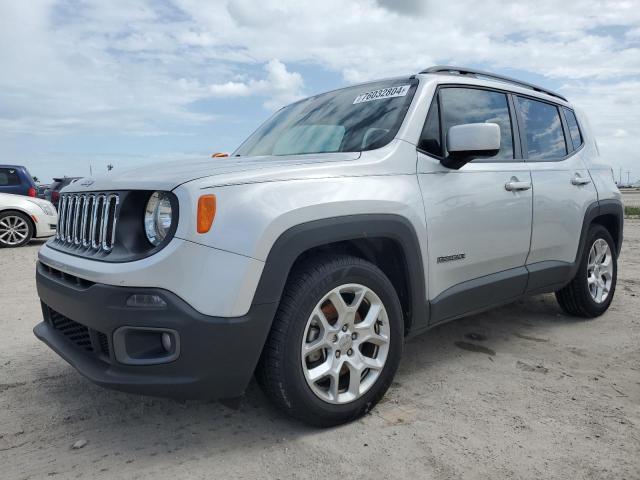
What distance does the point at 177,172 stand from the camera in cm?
245

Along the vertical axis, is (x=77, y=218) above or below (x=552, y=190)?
above

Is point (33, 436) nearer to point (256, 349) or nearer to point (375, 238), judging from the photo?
point (256, 349)

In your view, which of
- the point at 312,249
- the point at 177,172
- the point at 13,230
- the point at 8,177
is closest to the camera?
the point at 177,172

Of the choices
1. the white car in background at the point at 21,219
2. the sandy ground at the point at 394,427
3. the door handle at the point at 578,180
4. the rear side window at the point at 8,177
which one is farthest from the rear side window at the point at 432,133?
the rear side window at the point at 8,177

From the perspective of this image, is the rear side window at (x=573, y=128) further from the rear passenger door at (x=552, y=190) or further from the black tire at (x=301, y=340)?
the black tire at (x=301, y=340)

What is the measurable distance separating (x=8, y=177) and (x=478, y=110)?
36.3ft

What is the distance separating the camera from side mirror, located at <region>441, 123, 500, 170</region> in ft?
9.43

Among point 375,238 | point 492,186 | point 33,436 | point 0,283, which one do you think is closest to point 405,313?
point 375,238

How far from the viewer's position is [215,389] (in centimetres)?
227

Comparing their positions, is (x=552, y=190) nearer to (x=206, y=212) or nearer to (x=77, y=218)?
(x=206, y=212)

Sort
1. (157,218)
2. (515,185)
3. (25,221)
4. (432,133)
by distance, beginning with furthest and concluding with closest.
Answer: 1. (25,221)
2. (515,185)
3. (432,133)
4. (157,218)

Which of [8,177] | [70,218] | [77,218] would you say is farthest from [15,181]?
[77,218]

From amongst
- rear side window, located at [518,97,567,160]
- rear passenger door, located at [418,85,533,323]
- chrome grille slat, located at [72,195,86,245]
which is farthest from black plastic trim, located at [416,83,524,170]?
chrome grille slat, located at [72,195,86,245]

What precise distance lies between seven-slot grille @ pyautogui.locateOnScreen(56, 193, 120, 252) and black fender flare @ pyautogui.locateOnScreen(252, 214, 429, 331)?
0.73 metres
